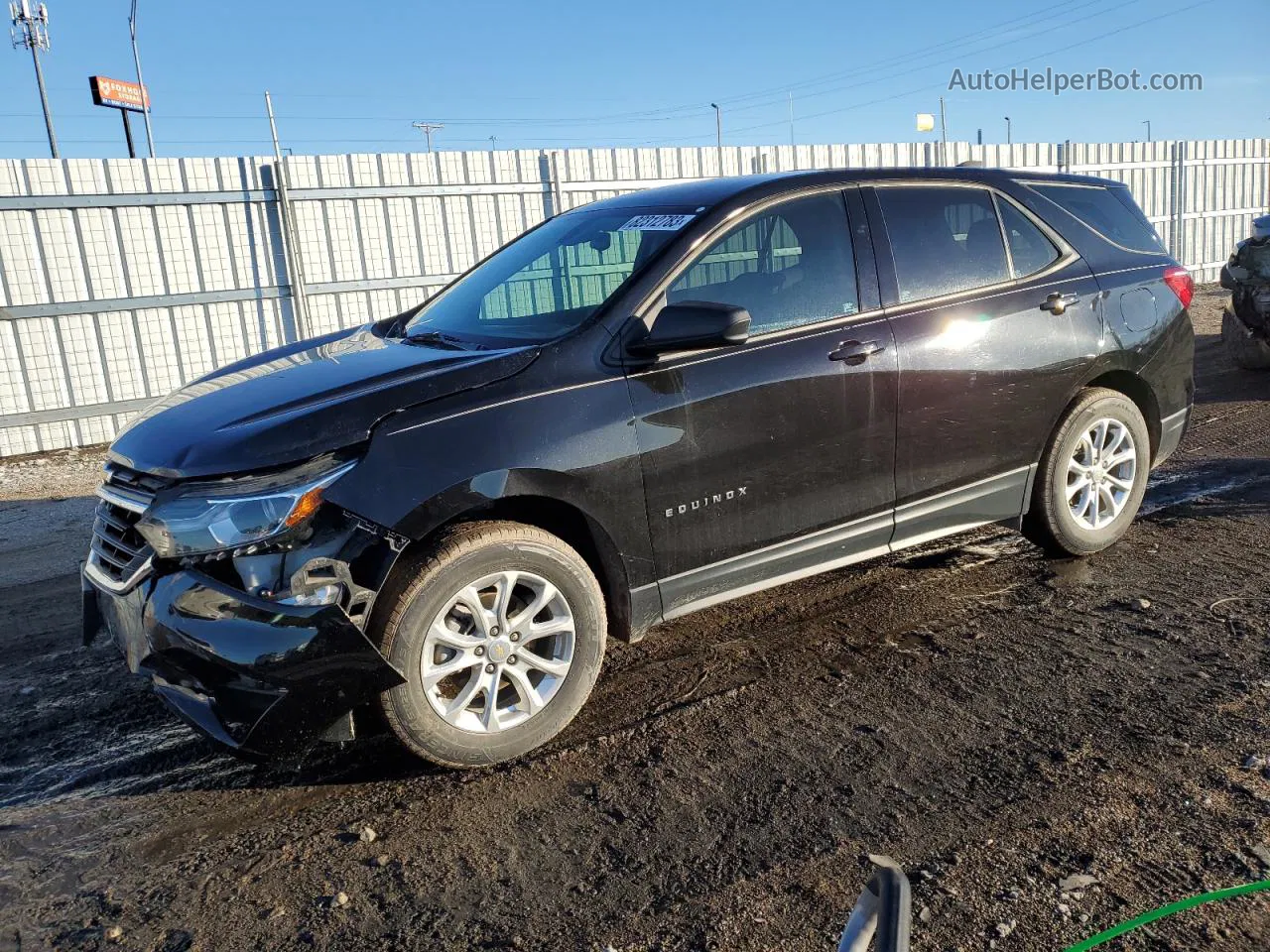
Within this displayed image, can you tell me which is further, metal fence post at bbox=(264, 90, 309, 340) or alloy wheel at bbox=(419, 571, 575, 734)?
metal fence post at bbox=(264, 90, 309, 340)

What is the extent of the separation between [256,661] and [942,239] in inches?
129

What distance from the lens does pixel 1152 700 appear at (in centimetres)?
347

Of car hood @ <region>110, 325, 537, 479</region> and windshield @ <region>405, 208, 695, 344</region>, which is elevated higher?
→ windshield @ <region>405, 208, 695, 344</region>

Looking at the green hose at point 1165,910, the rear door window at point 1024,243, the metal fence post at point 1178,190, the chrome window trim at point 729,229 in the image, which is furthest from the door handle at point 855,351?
the metal fence post at point 1178,190

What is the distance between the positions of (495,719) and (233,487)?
1.12 m

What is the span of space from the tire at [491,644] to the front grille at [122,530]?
857 millimetres

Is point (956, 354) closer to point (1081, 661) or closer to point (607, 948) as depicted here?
point (1081, 661)

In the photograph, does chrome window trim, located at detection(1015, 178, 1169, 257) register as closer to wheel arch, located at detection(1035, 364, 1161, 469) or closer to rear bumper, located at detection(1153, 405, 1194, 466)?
wheel arch, located at detection(1035, 364, 1161, 469)

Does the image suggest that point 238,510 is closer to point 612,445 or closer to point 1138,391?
point 612,445

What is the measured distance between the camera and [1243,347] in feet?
31.2

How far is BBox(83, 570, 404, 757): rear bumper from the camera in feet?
9.50

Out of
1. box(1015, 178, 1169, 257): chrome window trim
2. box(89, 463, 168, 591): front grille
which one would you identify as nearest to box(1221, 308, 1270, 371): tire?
box(1015, 178, 1169, 257): chrome window trim

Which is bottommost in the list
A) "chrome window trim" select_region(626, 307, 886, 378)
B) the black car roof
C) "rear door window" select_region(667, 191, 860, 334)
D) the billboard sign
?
"chrome window trim" select_region(626, 307, 886, 378)

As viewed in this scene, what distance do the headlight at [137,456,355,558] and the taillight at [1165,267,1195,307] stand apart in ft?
13.9
